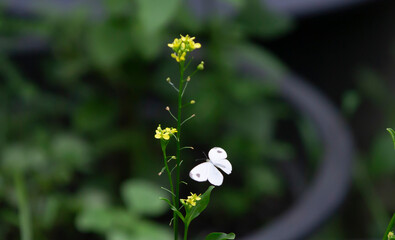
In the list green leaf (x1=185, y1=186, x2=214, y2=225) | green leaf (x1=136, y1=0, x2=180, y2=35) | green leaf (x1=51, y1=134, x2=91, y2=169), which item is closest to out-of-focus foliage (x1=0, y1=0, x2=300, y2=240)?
green leaf (x1=51, y1=134, x2=91, y2=169)

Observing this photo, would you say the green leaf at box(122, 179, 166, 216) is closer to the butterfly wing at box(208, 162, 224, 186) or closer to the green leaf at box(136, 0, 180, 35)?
the green leaf at box(136, 0, 180, 35)

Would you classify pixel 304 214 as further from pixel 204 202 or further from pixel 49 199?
pixel 204 202

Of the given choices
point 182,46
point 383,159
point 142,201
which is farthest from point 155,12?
point 383,159

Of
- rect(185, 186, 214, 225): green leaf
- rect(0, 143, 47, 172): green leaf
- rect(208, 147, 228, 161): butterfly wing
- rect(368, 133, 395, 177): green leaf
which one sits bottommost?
rect(185, 186, 214, 225): green leaf

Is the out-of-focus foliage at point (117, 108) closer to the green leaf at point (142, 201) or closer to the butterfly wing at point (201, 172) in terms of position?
the green leaf at point (142, 201)

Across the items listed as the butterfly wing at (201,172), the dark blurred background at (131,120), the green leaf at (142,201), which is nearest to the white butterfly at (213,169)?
the butterfly wing at (201,172)

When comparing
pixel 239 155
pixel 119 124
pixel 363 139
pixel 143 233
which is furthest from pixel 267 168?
pixel 363 139

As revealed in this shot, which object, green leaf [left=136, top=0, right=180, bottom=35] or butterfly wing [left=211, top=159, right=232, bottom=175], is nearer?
butterfly wing [left=211, top=159, right=232, bottom=175]
